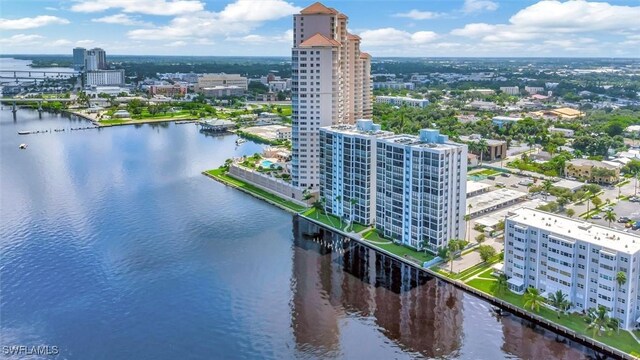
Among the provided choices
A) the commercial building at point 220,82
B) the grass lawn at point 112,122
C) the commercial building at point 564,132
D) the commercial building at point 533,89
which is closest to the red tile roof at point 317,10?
the commercial building at point 564,132

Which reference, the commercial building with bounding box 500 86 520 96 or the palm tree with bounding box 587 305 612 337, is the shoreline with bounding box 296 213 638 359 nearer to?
the palm tree with bounding box 587 305 612 337

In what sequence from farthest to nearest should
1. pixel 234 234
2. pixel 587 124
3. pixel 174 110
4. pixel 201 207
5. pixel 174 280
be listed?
pixel 174 110 → pixel 587 124 → pixel 201 207 → pixel 234 234 → pixel 174 280

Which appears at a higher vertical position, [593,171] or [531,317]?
[593,171]

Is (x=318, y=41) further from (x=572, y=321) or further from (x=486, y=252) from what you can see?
(x=572, y=321)

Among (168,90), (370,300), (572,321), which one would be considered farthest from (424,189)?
(168,90)

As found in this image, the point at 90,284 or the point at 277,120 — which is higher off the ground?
the point at 277,120

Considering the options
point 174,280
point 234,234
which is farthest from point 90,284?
point 234,234

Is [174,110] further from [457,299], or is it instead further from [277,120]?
[457,299]
